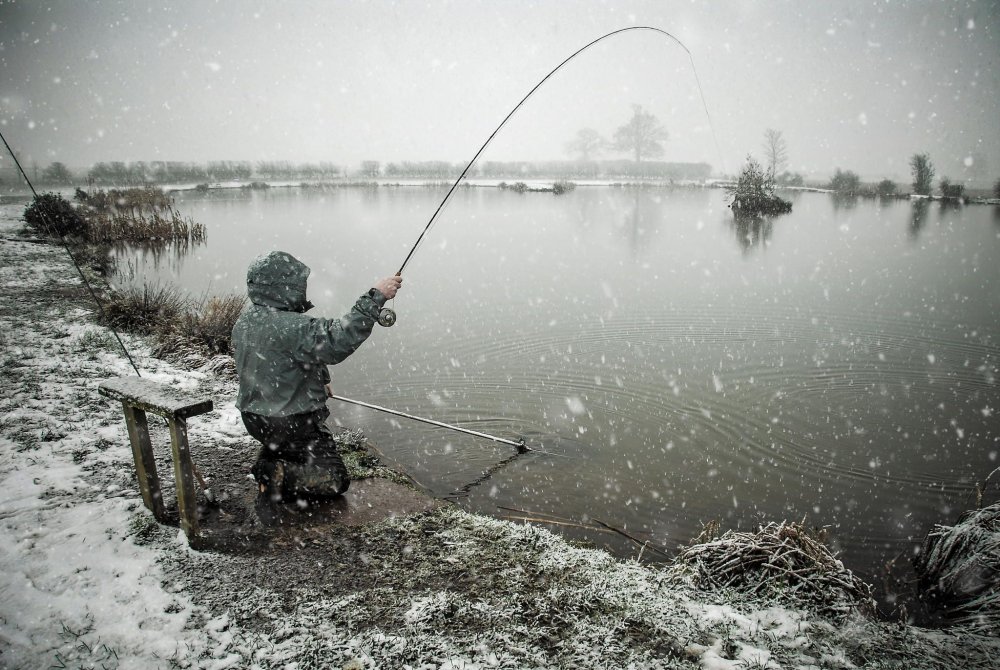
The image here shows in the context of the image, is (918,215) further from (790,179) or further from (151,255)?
(790,179)

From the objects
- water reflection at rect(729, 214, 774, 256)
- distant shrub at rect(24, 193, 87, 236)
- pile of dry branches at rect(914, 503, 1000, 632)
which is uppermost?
distant shrub at rect(24, 193, 87, 236)

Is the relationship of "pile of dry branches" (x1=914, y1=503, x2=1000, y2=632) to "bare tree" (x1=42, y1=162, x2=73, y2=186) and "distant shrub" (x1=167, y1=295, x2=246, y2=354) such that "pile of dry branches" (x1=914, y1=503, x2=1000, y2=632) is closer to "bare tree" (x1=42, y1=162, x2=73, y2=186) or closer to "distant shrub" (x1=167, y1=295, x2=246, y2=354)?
"distant shrub" (x1=167, y1=295, x2=246, y2=354)

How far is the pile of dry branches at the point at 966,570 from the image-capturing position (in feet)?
11.1

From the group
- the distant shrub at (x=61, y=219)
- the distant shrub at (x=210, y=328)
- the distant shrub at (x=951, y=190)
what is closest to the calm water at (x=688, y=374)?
the distant shrub at (x=210, y=328)

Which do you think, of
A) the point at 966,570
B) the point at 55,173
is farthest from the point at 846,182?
the point at 55,173

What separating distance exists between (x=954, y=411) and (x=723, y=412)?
9.51ft

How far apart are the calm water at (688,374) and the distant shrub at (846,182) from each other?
33.9 meters

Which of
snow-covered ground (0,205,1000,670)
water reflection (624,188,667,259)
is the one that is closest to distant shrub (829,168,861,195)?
water reflection (624,188,667,259)

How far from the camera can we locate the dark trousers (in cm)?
381

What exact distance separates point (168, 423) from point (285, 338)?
32.1 inches

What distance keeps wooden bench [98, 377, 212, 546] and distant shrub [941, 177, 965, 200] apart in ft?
165

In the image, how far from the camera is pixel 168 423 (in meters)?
3.26

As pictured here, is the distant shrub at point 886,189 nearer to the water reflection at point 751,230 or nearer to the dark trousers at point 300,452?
the water reflection at point 751,230

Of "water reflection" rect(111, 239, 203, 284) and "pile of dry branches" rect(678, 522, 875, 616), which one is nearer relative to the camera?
"pile of dry branches" rect(678, 522, 875, 616)
